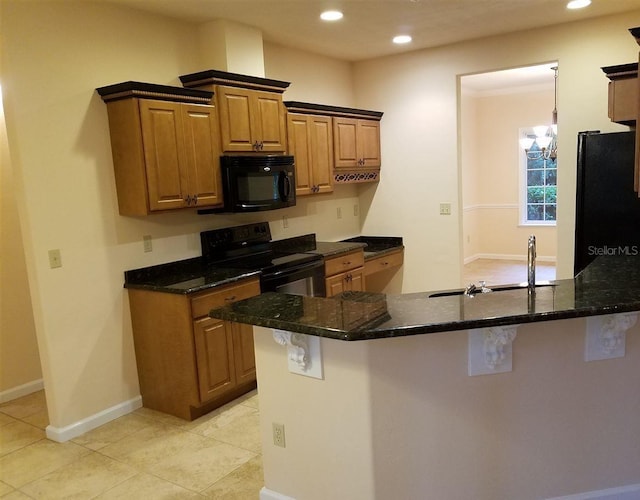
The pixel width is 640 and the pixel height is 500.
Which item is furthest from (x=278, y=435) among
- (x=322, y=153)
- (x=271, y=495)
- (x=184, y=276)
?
(x=322, y=153)

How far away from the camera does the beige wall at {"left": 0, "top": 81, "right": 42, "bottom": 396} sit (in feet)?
12.7

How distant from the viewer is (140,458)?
9.52 feet

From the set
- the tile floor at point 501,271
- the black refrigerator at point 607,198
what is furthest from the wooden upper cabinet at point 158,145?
the tile floor at point 501,271

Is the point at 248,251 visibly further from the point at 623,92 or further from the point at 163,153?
the point at 623,92

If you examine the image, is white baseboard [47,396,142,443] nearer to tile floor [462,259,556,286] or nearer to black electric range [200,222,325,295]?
black electric range [200,222,325,295]

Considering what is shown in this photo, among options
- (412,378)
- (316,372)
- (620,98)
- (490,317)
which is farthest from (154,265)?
(620,98)

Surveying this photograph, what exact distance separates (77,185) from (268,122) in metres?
1.49

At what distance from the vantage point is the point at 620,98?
327 cm

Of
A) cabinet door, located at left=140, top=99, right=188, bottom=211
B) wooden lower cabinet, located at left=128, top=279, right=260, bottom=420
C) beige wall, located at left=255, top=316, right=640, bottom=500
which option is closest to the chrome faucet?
beige wall, located at left=255, top=316, right=640, bottom=500

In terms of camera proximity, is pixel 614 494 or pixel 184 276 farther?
pixel 184 276

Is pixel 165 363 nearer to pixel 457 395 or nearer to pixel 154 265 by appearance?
pixel 154 265

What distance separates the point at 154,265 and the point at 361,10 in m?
2.36

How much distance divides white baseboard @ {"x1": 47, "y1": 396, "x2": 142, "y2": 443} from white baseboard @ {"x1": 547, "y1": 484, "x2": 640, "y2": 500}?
2.76m

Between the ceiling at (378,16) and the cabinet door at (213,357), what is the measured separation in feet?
7.01
